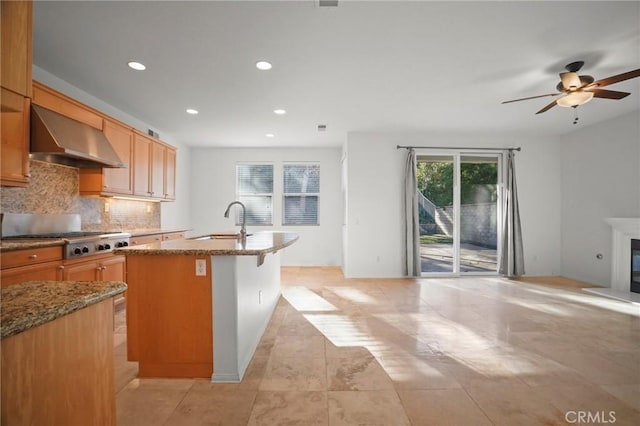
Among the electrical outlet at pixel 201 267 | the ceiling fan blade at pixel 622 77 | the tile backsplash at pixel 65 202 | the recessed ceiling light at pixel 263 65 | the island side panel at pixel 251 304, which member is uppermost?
the recessed ceiling light at pixel 263 65

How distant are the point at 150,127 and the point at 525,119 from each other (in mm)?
6291

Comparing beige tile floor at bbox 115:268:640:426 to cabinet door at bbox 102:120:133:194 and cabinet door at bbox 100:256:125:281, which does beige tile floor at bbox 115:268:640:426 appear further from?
cabinet door at bbox 102:120:133:194

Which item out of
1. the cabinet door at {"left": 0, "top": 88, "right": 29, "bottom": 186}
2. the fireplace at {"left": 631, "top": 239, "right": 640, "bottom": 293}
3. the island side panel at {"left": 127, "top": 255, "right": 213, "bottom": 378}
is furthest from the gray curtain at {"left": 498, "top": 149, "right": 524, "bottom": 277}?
the cabinet door at {"left": 0, "top": 88, "right": 29, "bottom": 186}

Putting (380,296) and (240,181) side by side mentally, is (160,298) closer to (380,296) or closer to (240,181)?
(380,296)

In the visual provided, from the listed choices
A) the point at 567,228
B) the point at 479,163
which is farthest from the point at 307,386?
the point at 567,228

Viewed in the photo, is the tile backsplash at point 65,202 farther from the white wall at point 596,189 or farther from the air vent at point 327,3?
the white wall at point 596,189

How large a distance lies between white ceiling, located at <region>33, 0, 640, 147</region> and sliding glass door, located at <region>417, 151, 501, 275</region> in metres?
1.28

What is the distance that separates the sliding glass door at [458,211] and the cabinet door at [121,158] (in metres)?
4.81

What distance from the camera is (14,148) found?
7.95 feet

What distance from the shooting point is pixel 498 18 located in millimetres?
2242

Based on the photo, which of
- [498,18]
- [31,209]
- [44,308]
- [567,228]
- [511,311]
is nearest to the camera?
[44,308]

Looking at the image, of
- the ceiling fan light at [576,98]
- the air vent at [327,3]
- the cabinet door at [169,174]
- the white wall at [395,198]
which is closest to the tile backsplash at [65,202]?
the cabinet door at [169,174]

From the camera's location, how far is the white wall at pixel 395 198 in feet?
17.8

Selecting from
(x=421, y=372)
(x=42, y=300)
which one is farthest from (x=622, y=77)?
(x=42, y=300)
